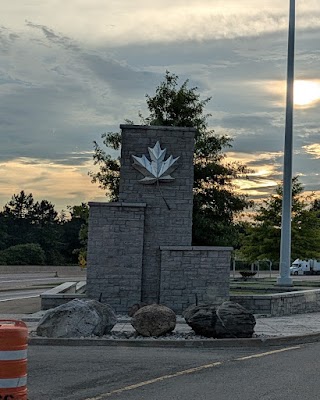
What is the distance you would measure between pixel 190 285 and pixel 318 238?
891 inches

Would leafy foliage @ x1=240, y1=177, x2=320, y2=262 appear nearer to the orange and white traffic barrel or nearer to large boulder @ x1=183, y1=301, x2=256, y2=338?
large boulder @ x1=183, y1=301, x2=256, y2=338

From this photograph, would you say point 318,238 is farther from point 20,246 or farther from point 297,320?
point 20,246

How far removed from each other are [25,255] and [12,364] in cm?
6369

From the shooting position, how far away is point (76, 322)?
14.7 meters

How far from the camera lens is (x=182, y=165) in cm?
2127

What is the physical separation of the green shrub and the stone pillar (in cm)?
4881

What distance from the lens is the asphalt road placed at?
370 inches

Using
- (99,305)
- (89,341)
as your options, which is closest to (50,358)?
(89,341)

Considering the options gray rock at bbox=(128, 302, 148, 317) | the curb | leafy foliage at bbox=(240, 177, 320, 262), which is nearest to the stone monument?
gray rock at bbox=(128, 302, 148, 317)

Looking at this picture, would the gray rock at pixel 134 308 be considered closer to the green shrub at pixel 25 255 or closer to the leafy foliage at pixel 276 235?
the leafy foliage at pixel 276 235

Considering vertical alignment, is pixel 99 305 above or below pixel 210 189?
below

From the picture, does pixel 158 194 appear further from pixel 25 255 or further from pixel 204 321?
pixel 25 255

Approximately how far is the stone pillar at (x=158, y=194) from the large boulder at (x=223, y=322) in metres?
5.38

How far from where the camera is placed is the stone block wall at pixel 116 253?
2025 centimetres
